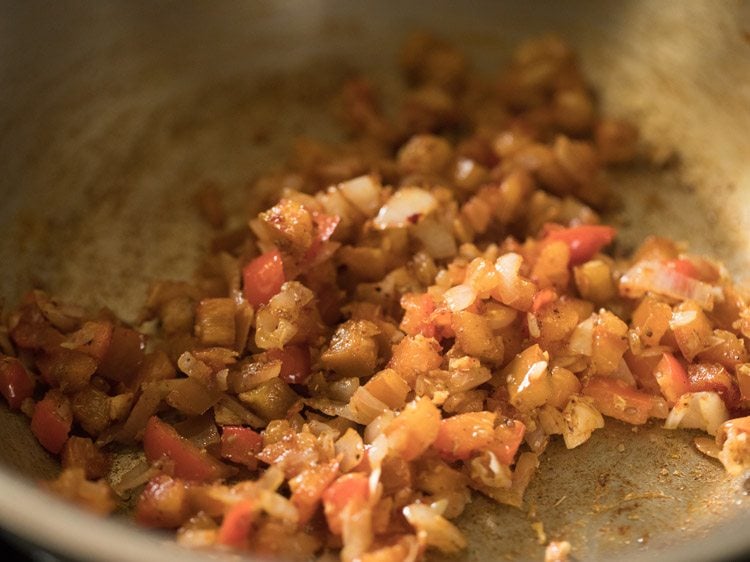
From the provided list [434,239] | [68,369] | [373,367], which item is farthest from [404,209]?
[68,369]

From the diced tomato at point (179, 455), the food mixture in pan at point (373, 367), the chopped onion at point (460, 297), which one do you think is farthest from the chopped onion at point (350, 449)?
the chopped onion at point (460, 297)

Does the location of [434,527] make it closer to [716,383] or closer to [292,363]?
[292,363]

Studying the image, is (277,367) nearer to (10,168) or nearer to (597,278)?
(597,278)

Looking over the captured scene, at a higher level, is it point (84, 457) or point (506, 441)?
point (84, 457)

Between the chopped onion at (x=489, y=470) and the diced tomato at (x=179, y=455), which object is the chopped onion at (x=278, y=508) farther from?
the chopped onion at (x=489, y=470)

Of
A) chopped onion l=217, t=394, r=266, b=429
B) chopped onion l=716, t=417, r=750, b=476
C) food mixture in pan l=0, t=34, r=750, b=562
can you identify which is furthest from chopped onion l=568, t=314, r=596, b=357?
chopped onion l=217, t=394, r=266, b=429

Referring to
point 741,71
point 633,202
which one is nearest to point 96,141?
point 633,202
